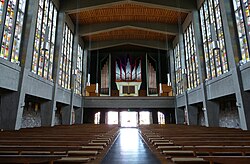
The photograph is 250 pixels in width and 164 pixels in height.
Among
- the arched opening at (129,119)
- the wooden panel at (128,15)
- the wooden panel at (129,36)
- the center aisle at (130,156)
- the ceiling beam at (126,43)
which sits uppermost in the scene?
the wooden panel at (128,15)

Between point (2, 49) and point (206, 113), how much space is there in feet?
38.0

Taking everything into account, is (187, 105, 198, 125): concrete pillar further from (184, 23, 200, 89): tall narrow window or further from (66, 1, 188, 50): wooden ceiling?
(66, 1, 188, 50): wooden ceiling

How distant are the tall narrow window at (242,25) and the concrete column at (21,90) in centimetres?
1000

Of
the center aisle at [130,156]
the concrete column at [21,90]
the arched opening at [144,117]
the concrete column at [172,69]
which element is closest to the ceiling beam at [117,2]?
the concrete column at [21,90]

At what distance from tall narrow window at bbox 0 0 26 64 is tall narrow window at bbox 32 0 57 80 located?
4.27 ft

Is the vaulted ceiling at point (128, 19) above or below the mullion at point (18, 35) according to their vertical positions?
above

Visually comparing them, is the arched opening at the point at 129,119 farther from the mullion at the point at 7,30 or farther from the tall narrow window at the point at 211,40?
the mullion at the point at 7,30

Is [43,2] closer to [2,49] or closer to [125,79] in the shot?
[2,49]

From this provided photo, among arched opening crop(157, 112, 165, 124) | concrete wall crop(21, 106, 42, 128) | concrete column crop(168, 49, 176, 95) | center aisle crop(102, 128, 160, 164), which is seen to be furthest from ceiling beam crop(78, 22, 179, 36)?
center aisle crop(102, 128, 160, 164)

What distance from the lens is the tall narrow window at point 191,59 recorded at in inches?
569

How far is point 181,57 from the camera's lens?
664 inches

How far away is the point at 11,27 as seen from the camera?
29.0 feet

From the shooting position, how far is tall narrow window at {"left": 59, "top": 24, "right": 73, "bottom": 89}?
14.7m

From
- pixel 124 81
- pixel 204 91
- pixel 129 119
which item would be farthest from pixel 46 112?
pixel 129 119
